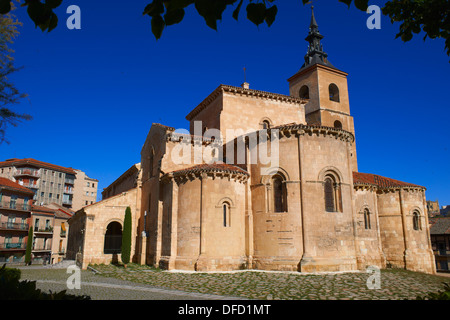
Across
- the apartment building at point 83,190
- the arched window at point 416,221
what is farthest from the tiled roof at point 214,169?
the apartment building at point 83,190

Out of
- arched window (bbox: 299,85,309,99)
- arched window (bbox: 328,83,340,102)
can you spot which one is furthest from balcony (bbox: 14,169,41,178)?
arched window (bbox: 328,83,340,102)

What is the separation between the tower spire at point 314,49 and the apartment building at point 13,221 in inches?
1471

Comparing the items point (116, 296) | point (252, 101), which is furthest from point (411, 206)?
point (116, 296)

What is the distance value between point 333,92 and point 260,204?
17840 mm

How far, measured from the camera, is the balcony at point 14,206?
1537 inches

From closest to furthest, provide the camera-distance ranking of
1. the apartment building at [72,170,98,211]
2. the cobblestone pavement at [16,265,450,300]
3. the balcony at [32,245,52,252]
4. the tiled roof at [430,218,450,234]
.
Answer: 1. the cobblestone pavement at [16,265,450,300]
2. the balcony at [32,245,52,252]
3. the tiled roof at [430,218,450,234]
4. the apartment building at [72,170,98,211]

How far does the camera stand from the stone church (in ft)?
59.7

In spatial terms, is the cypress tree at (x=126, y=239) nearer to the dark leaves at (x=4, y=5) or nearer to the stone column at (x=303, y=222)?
the stone column at (x=303, y=222)

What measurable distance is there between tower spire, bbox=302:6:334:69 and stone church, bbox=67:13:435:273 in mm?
8975

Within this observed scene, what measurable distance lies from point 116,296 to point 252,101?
17.8 metres

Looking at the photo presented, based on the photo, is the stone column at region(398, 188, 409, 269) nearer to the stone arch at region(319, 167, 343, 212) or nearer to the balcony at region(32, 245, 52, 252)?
the stone arch at region(319, 167, 343, 212)

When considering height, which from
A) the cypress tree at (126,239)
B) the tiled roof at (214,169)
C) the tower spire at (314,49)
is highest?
the tower spire at (314,49)

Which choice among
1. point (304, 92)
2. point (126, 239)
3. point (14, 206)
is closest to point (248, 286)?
point (126, 239)
